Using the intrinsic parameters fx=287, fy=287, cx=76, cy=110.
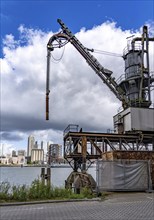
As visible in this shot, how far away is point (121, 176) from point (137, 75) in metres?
23.6

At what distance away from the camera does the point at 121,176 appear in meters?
18.8

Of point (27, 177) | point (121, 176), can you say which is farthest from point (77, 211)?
point (27, 177)

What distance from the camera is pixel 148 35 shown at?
140 ft

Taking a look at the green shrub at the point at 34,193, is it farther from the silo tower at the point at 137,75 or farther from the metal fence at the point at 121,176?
the silo tower at the point at 137,75

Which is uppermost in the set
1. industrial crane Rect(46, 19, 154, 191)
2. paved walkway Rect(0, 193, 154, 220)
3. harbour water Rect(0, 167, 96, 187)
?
industrial crane Rect(46, 19, 154, 191)

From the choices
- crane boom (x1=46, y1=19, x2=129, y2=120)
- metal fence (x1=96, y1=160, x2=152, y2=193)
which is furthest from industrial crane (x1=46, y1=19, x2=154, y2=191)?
metal fence (x1=96, y1=160, x2=152, y2=193)

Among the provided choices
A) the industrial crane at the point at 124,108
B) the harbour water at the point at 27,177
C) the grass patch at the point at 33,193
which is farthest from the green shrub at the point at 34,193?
the industrial crane at the point at 124,108

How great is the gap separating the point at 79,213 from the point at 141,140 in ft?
81.0

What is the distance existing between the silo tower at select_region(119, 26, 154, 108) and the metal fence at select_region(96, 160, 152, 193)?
1910 centimetres

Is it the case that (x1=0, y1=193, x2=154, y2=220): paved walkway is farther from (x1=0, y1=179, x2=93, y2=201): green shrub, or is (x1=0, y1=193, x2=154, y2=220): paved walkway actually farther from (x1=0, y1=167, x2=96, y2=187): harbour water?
(x1=0, y1=167, x2=96, y2=187): harbour water

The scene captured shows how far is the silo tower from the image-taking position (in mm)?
38634

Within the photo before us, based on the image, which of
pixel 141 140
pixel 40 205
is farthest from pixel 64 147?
pixel 40 205

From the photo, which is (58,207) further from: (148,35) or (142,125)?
(148,35)

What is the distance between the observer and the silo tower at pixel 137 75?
38.6m
